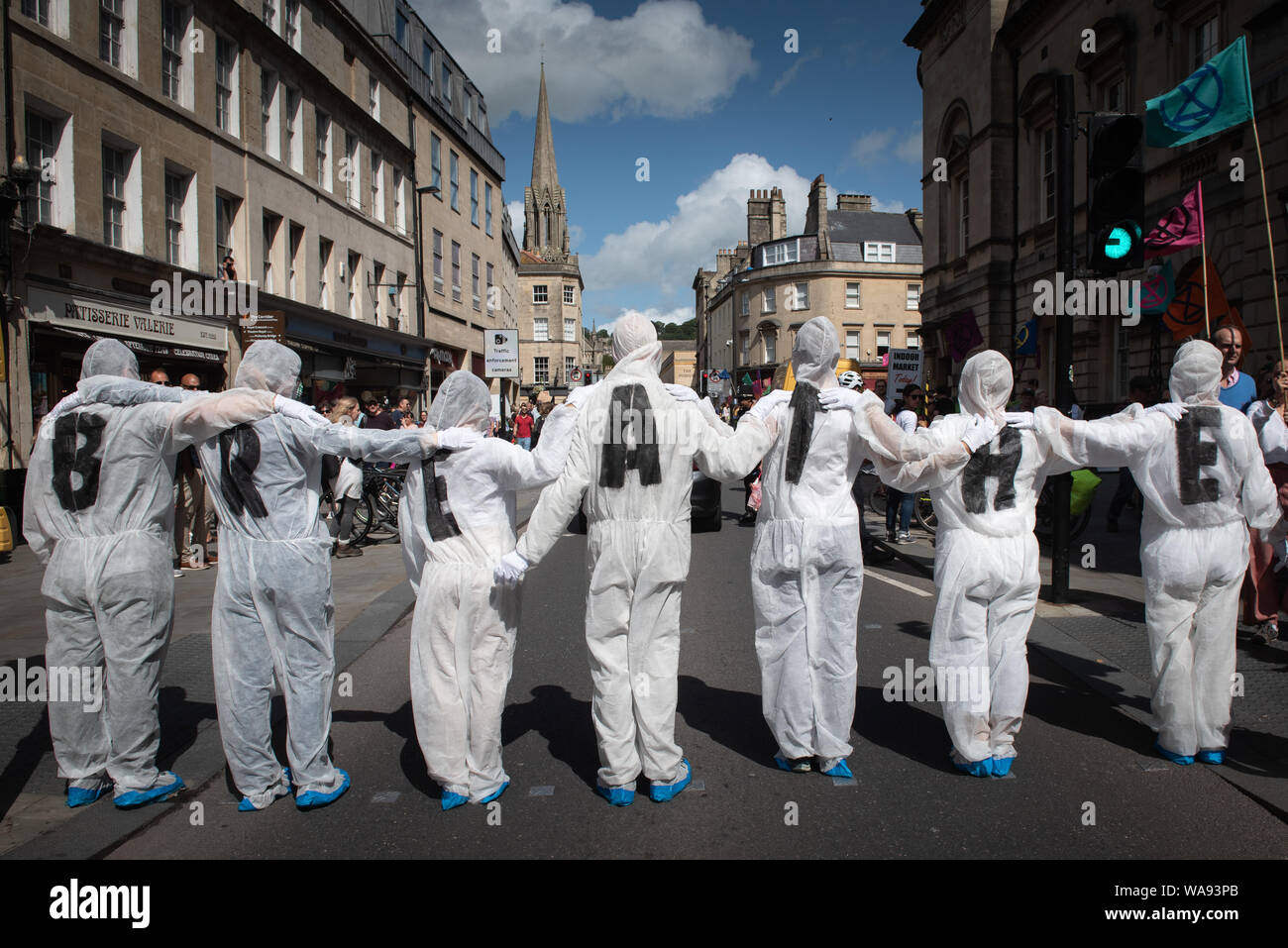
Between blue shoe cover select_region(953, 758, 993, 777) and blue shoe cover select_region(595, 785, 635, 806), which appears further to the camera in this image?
blue shoe cover select_region(953, 758, 993, 777)

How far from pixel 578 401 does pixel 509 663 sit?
118 cm

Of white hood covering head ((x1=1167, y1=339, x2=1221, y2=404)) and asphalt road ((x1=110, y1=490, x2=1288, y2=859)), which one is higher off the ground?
white hood covering head ((x1=1167, y1=339, x2=1221, y2=404))

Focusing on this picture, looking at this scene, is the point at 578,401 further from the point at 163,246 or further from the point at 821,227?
the point at 821,227

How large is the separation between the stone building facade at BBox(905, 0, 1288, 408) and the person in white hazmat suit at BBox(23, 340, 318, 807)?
44.7ft

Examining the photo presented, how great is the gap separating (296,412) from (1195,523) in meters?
4.02

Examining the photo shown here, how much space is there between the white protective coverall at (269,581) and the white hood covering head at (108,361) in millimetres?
649

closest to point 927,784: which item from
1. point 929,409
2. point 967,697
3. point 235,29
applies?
point 967,697

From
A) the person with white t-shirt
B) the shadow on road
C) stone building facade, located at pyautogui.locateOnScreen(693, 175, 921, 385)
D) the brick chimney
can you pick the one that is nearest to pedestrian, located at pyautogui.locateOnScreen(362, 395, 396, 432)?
the person with white t-shirt

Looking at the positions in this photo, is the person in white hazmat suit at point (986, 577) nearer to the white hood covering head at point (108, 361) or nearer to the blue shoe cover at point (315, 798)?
the blue shoe cover at point (315, 798)

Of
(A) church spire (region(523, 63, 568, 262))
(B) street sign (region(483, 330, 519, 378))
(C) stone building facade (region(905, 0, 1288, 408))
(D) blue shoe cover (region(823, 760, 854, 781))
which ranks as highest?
(A) church spire (region(523, 63, 568, 262))

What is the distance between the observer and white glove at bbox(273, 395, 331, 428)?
3.54 m

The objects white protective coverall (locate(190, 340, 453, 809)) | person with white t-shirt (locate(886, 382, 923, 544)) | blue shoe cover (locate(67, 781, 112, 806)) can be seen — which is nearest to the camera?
white protective coverall (locate(190, 340, 453, 809))

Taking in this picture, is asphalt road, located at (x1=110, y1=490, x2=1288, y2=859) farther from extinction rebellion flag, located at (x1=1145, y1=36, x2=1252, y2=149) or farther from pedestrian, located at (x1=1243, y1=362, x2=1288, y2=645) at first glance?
extinction rebellion flag, located at (x1=1145, y1=36, x2=1252, y2=149)

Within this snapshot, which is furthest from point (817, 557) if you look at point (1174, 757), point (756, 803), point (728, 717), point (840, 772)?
point (1174, 757)
